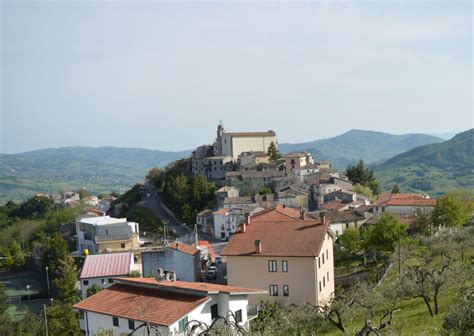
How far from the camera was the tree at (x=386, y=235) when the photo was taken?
41.4 meters

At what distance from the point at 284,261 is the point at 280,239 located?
69.9 inches

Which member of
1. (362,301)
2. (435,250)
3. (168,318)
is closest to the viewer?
(362,301)

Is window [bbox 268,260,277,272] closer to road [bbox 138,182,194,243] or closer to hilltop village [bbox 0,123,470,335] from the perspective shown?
hilltop village [bbox 0,123,470,335]

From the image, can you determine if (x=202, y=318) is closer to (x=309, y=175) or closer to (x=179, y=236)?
(x=179, y=236)

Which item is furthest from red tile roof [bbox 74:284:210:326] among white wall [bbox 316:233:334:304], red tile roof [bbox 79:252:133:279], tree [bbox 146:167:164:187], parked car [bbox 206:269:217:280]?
tree [bbox 146:167:164:187]

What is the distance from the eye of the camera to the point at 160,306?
75.8 feet

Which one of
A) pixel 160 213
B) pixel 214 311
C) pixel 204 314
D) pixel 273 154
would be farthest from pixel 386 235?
pixel 273 154

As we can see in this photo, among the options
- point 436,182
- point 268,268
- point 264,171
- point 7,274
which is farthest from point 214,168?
point 436,182

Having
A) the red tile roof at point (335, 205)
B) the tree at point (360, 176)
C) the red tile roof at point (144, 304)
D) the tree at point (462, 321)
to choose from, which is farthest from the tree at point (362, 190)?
the tree at point (462, 321)

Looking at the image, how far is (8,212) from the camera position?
111812mm

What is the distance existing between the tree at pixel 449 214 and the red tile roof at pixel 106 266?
28.9 meters

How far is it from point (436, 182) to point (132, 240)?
13496 cm

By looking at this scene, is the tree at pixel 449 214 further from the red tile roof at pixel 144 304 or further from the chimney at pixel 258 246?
the red tile roof at pixel 144 304

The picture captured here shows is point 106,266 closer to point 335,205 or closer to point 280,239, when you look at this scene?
point 280,239
